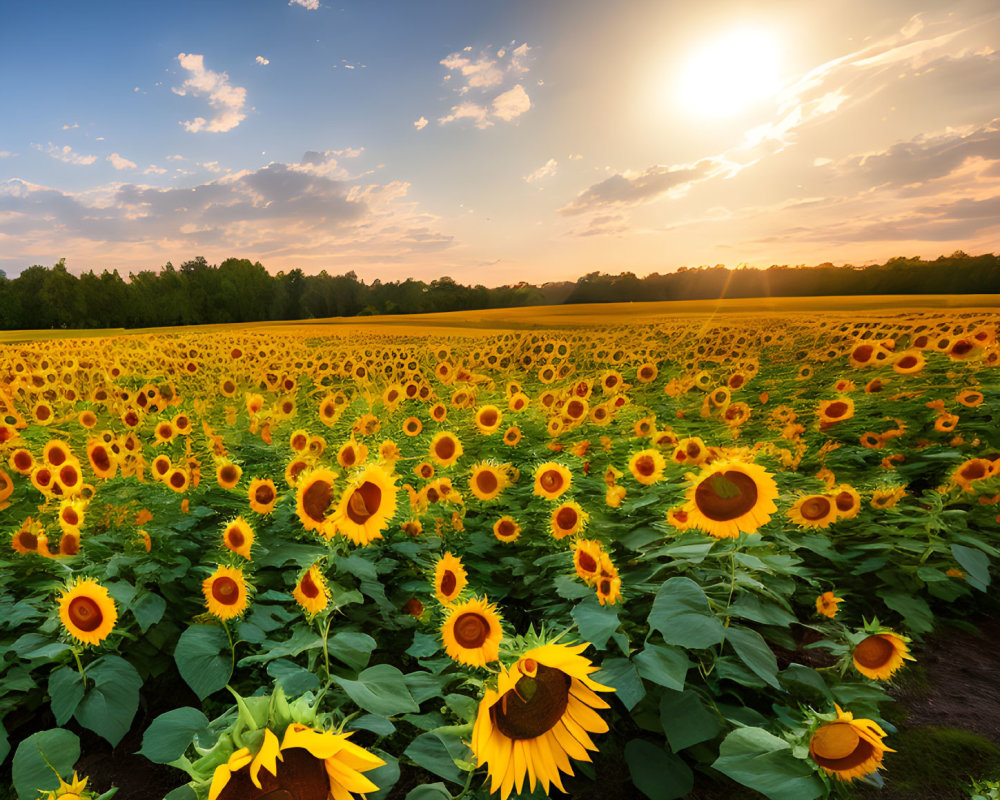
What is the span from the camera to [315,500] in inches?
83.7

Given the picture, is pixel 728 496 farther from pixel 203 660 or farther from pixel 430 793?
pixel 203 660

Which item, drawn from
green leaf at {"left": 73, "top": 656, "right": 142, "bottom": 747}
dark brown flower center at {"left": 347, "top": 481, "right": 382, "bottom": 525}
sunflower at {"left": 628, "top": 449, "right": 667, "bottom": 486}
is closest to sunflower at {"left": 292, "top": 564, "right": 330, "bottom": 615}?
dark brown flower center at {"left": 347, "top": 481, "right": 382, "bottom": 525}

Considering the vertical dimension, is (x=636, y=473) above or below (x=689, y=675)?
above

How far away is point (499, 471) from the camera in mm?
3330

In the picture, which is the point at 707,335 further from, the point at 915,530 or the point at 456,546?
the point at 456,546

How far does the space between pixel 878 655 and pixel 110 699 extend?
2939 millimetres

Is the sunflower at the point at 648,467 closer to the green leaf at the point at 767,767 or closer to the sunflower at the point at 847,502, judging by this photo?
the sunflower at the point at 847,502

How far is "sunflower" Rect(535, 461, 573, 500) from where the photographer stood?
113 inches

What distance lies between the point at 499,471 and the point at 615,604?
1.47 metres

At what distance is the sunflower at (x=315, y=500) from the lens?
2104 mm

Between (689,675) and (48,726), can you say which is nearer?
(689,675)

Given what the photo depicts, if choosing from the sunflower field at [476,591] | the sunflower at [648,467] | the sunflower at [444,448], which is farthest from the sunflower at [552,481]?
the sunflower at [444,448]

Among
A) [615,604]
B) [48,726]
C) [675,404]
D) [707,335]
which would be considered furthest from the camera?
[707,335]

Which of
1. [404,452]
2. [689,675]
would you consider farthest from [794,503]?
[404,452]
